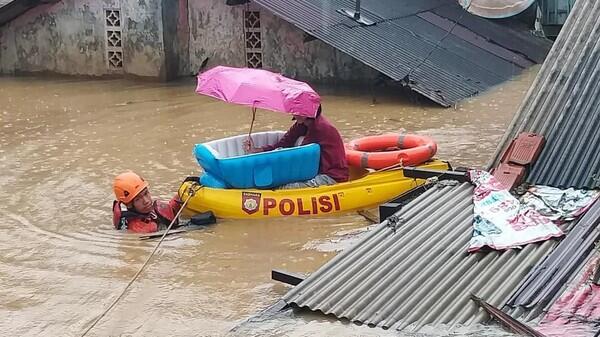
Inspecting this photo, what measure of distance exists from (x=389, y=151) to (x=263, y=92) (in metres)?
1.77

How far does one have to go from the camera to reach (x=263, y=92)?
9172 mm

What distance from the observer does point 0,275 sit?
8.07 meters

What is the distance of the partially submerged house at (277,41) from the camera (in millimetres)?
16281

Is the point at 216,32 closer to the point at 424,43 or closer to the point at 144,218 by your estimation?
the point at 424,43

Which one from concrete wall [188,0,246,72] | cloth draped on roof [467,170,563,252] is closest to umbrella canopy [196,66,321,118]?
cloth draped on roof [467,170,563,252]

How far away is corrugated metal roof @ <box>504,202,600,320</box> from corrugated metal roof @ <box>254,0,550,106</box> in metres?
9.17

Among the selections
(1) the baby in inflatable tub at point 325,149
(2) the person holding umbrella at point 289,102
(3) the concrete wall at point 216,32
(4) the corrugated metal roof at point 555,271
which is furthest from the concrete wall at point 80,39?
(4) the corrugated metal roof at point 555,271

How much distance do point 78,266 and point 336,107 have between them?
7888 mm

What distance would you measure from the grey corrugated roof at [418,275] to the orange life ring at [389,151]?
2.72 m

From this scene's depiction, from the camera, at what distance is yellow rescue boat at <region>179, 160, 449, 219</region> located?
9.25m

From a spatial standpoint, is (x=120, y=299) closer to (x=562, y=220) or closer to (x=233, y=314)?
(x=233, y=314)

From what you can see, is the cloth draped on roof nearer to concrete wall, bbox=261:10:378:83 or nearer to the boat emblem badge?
the boat emblem badge

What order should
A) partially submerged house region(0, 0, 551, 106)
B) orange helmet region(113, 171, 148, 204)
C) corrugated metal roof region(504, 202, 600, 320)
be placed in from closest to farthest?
corrugated metal roof region(504, 202, 600, 320) → orange helmet region(113, 171, 148, 204) → partially submerged house region(0, 0, 551, 106)

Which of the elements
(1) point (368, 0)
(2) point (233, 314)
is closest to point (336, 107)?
(1) point (368, 0)
